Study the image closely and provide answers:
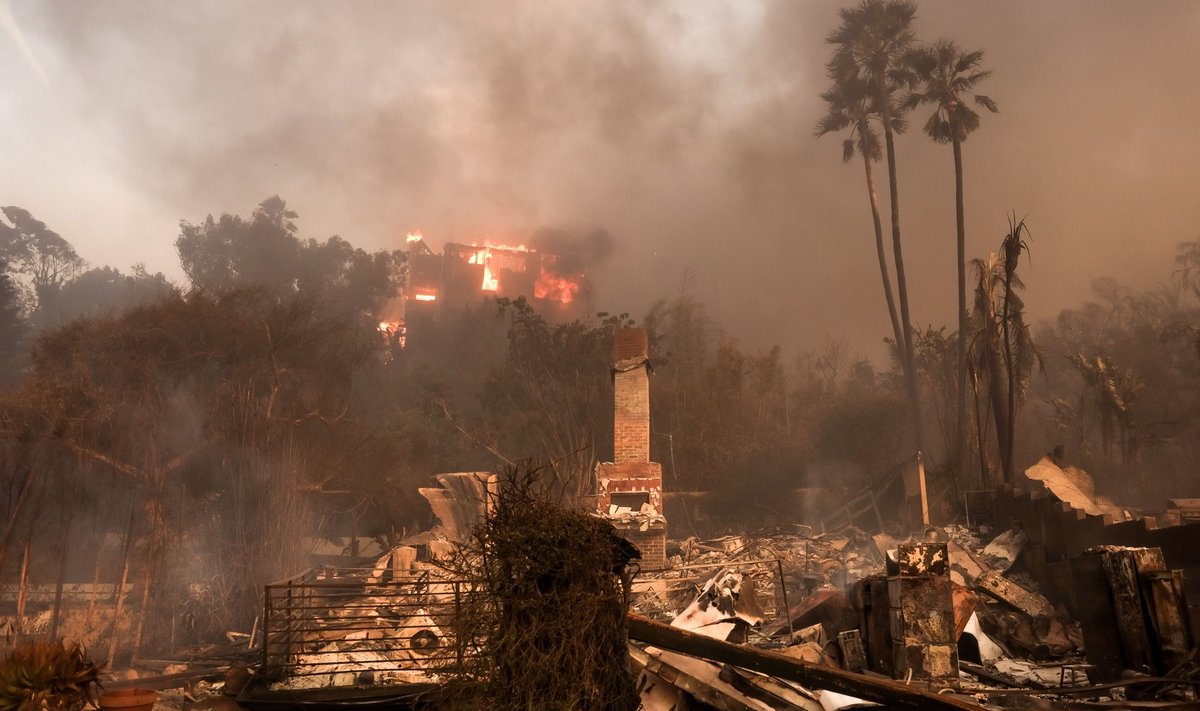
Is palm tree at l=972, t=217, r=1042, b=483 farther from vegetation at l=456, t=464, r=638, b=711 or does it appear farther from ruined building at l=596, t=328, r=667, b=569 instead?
vegetation at l=456, t=464, r=638, b=711

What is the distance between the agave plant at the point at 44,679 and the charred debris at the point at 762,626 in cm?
197

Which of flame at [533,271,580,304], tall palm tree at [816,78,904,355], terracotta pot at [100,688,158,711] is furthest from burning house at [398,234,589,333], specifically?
terracotta pot at [100,688,158,711]

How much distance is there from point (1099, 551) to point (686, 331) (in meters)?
32.5

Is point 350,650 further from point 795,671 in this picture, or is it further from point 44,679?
point 795,671

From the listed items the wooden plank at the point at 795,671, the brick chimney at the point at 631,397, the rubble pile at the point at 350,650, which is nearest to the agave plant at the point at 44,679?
the rubble pile at the point at 350,650

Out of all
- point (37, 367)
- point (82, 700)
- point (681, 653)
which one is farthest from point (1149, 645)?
point (37, 367)

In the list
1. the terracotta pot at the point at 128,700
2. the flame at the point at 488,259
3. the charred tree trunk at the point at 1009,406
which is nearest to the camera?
the terracotta pot at the point at 128,700

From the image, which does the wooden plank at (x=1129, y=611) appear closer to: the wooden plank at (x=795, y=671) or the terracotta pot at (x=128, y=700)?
the wooden plank at (x=795, y=671)

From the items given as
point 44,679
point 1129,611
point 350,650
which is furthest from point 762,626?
point 44,679

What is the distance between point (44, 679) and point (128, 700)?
2.58ft

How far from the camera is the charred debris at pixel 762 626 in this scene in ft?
21.0

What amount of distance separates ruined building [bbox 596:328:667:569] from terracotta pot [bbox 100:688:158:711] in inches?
419

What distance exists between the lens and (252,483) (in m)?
20.8

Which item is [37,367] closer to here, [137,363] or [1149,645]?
[137,363]
